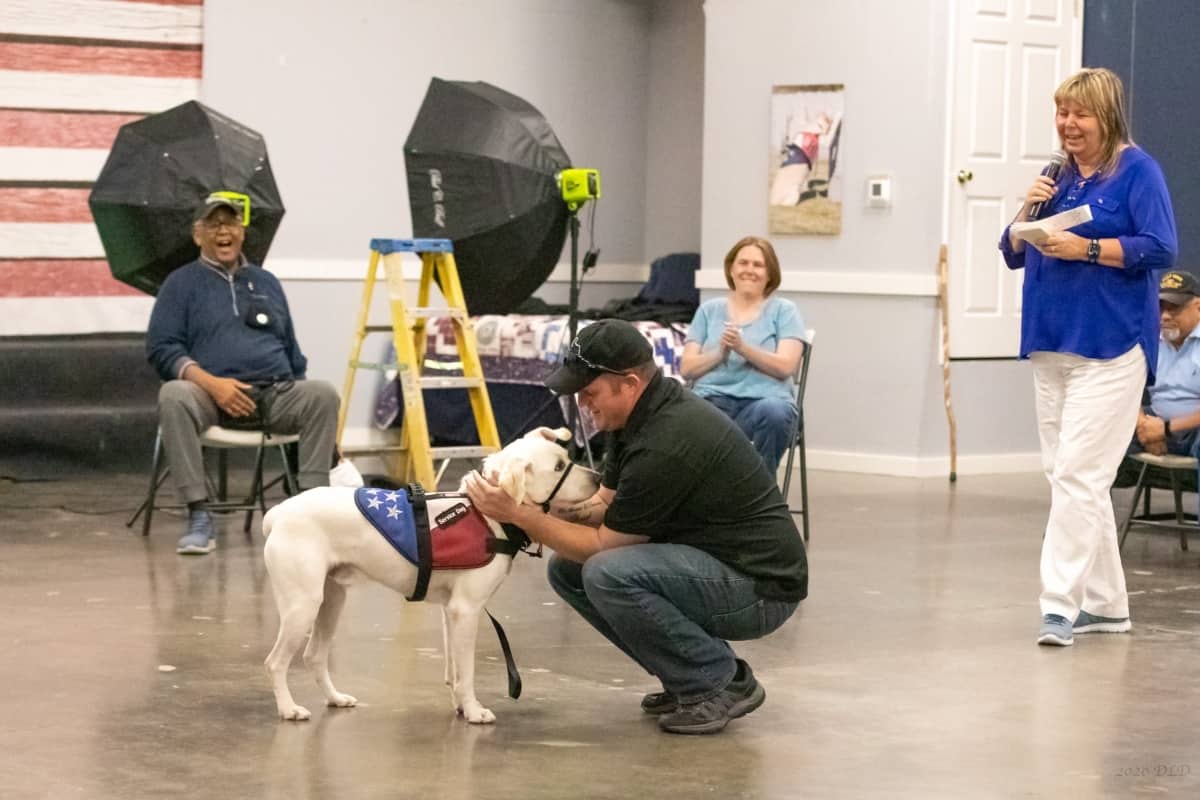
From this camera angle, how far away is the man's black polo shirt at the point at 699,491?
3801 millimetres

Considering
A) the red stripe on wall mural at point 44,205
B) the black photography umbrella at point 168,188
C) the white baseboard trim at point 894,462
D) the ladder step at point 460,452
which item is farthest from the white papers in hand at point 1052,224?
the red stripe on wall mural at point 44,205

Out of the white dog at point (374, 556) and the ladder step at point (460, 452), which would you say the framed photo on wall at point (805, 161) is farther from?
the white dog at point (374, 556)

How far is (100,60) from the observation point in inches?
337

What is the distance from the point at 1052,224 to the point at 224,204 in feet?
10.4

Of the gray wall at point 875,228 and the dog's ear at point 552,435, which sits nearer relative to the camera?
the dog's ear at point 552,435

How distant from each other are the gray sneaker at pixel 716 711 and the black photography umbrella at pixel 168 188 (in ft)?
11.9

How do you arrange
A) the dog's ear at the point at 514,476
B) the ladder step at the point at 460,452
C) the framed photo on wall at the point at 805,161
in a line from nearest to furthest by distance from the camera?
1. the dog's ear at the point at 514,476
2. the ladder step at the point at 460,452
3. the framed photo on wall at the point at 805,161

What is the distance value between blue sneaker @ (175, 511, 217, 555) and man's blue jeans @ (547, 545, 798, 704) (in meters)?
2.66

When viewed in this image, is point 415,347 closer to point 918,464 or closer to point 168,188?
point 168,188

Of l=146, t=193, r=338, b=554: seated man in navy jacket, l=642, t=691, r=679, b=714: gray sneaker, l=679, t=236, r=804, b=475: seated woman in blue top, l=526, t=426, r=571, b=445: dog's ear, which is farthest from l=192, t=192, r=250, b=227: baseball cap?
l=642, t=691, r=679, b=714: gray sneaker

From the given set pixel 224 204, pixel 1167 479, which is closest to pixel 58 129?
pixel 224 204

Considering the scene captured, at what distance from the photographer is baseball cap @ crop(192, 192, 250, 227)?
21.8 feet

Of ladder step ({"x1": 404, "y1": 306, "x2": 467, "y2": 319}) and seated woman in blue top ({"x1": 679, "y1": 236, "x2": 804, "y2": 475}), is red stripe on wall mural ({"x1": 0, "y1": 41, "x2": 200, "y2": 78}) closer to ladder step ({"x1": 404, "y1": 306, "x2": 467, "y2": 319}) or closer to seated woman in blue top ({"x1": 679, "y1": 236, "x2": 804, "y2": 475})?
ladder step ({"x1": 404, "y1": 306, "x2": 467, "y2": 319})

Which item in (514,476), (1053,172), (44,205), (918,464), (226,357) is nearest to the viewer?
(514,476)
